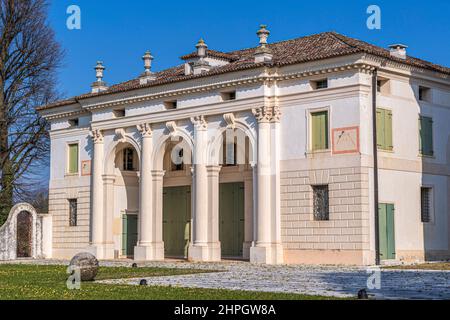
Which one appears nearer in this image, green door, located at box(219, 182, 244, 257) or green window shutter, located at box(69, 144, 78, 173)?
green door, located at box(219, 182, 244, 257)

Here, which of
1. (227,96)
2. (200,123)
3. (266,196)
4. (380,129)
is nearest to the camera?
(380,129)

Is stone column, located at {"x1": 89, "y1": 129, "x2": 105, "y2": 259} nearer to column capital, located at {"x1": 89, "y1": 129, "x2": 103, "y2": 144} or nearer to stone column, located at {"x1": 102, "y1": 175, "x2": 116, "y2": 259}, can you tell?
column capital, located at {"x1": 89, "y1": 129, "x2": 103, "y2": 144}

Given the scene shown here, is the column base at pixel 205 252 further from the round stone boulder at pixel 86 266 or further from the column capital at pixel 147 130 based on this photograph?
the round stone boulder at pixel 86 266

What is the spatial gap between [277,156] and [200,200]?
382cm

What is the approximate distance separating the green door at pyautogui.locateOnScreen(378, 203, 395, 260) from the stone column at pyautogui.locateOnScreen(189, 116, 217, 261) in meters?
6.88

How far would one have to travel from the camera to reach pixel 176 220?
37.3 m

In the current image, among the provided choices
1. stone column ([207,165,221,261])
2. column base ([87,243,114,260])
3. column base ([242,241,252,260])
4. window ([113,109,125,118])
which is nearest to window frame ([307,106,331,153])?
stone column ([207,165,221,261])

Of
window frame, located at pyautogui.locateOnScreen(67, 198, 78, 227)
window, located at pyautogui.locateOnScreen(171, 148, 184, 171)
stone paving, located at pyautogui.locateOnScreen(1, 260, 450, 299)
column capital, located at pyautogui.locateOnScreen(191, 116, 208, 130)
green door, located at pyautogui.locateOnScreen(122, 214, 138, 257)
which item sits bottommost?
stone paving, located at pyautogui.locateOnScreen(1, 260, 450, 299)

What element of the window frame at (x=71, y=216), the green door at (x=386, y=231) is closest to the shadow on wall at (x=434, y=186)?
the green door at (x=386, y=231)

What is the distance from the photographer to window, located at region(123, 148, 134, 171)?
38.1 m

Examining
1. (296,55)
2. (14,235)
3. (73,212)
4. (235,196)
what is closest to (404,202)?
(296,55)

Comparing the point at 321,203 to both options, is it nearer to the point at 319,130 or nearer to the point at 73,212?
the point at 319,130

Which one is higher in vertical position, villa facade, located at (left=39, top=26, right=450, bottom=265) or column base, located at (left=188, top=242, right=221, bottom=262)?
villa facade, located at (left=39, top=26, right=450, bottom=265)

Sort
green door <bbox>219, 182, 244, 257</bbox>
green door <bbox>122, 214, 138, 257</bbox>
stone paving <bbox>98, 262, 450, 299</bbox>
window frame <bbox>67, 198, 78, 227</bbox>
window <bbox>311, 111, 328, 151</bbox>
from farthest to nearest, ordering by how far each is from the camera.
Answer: window frame <bbox>67, 198, 78, 227</bbox> < green door <bbox>122, 214, 138, 257</bbox> < green door <bbox>219, 182, 244, 257</bbox> < window <bbox>311, 111, 328, 151</bbox> < stone paving <bbox>98, 262, 450, 299</bbox>
